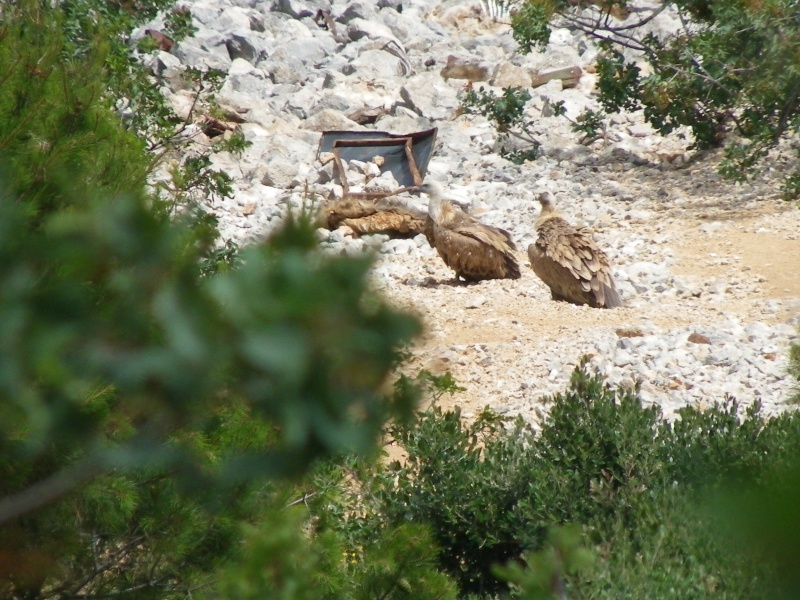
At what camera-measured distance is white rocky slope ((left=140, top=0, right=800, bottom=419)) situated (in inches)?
233

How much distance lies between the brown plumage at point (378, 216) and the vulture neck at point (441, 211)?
2.32 feet

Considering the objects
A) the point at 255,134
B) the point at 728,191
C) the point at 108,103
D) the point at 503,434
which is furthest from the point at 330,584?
the point at 255,134

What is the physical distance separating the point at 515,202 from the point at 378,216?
164cm

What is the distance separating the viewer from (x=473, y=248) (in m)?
8.60

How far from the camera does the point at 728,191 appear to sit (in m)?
10.4

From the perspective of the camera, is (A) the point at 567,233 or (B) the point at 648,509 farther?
(A) the point at 567,233

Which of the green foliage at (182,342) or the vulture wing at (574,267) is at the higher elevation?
the green foliage at (182,342)

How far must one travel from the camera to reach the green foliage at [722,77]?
8.82 m

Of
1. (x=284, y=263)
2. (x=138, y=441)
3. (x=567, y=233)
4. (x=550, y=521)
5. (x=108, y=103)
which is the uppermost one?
(x=108, y=103)

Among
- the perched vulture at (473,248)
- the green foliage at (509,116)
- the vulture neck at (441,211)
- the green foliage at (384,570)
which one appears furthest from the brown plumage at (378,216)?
the green foliage at (384,570)

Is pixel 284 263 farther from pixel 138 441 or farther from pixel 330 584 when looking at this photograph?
pixel 330 584

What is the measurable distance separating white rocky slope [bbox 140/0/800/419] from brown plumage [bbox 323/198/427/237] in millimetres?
291

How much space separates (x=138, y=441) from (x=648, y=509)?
3.02 meters

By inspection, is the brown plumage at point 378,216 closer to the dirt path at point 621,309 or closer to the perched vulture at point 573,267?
the dirt path at point 621,309
